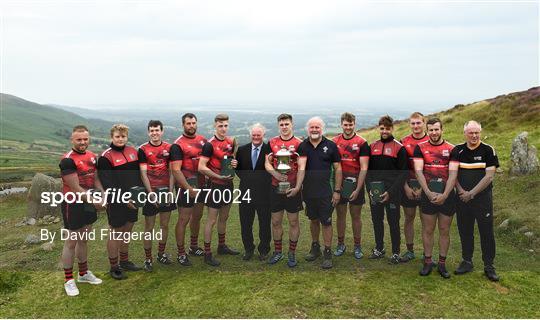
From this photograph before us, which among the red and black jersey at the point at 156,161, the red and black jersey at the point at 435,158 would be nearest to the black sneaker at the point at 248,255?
the red and black jersey at the point at 156,161

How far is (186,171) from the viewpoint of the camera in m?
9.96

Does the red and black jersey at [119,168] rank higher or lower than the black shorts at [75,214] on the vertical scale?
higher

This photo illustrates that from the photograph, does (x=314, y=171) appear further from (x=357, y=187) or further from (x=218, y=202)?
(x=218, y=202)

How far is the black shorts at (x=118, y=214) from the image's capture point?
29.9 ft

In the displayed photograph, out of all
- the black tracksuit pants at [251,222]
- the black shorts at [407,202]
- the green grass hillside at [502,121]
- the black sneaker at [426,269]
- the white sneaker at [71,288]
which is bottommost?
the white sneaker at [71,288]

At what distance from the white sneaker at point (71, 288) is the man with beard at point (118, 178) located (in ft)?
2.98

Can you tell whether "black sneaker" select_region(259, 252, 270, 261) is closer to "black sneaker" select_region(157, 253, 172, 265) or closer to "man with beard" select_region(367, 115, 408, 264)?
"black sneaker" select_region(157, 253, 172, 265)

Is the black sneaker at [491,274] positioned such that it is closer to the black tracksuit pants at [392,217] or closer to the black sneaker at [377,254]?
the black tracksuit pants at [392,217]

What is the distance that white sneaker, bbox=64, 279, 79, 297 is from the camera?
8.75m

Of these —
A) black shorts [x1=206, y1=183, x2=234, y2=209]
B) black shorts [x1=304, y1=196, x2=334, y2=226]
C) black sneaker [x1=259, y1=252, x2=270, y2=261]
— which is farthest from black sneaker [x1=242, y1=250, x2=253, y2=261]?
black shorts [x1=304, y1=196, x2=334, y2=226]

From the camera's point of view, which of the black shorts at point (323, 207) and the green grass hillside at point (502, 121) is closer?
the black shorts at point (323, 207)

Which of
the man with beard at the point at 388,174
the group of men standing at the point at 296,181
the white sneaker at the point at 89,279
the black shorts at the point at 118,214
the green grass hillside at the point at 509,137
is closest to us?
the group of men standing at the point at 296,181

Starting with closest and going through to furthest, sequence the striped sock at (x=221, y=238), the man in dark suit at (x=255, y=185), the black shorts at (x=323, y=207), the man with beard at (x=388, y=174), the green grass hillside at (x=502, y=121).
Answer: the man with beard at (x=388, y=174)
the black shorts at (x=323, y=207)
the man in dark suit at (x=255, y=185)
the striped sock at (x=221, y=238)
the green grass hillside at (x=502, y=121)

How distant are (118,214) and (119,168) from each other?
3.66ft
